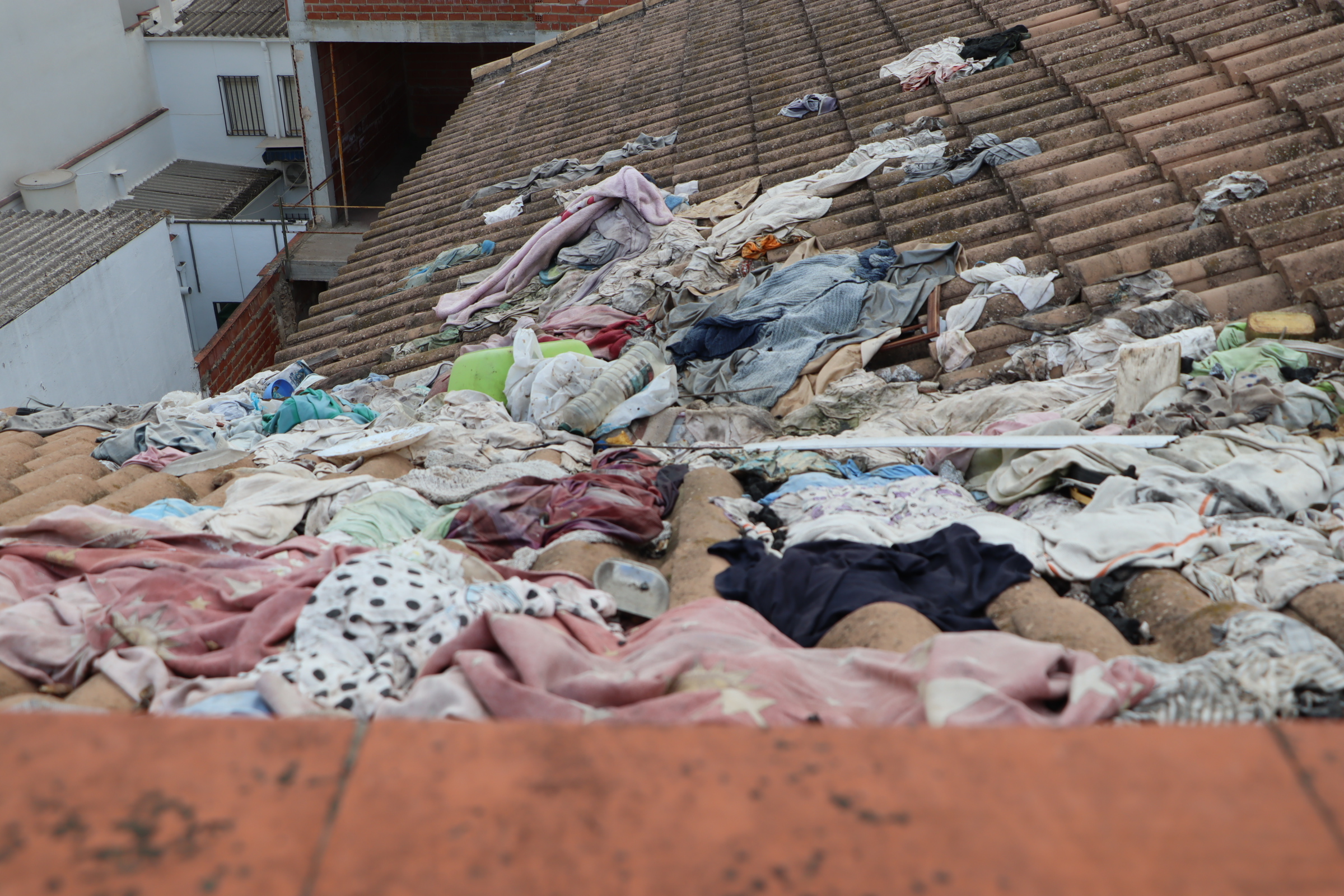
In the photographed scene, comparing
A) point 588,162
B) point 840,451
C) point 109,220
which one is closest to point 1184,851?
point 840,451

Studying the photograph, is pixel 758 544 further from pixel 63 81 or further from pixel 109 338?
pixel 63 81

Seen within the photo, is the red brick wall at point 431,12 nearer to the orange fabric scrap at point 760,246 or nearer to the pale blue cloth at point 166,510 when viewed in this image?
the orange fabric scrap at point 760,246

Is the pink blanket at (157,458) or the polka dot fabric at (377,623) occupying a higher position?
the polka dot fabric at (377,623)

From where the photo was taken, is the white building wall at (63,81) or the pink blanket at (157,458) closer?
the pink blanket at (157,458)

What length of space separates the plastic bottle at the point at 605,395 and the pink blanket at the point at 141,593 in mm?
2223

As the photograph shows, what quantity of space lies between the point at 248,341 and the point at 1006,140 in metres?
12.4

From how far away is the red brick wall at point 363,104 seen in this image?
19.6 metres

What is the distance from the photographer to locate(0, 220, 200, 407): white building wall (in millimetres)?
12039

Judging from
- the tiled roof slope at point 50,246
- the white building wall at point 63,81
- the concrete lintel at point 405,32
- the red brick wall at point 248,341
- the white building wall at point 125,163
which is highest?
the concrete lintel at point 405,32

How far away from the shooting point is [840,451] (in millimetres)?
5164

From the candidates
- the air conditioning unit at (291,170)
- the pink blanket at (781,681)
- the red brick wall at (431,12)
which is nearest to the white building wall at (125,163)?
the air conditioning unit at (291,170)

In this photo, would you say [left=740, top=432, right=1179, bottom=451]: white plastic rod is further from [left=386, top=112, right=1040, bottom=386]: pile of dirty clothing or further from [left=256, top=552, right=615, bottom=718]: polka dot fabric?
[left=256, top=552, right=615, bottom=718]: polka dot fabric

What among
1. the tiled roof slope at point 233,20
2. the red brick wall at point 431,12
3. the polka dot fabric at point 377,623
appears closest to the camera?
the polka dot fabric at point 377,623


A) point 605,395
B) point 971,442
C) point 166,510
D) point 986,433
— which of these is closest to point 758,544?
point 971,442
